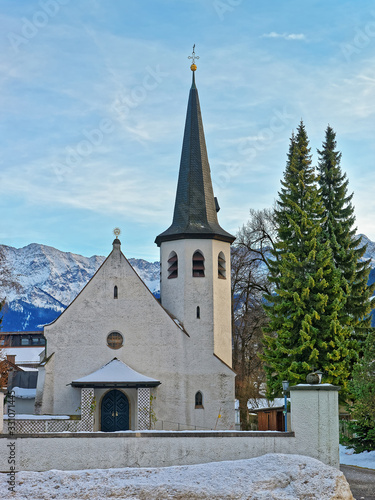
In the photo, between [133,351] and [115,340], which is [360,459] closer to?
[133,351]

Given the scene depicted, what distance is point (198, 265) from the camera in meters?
32.0

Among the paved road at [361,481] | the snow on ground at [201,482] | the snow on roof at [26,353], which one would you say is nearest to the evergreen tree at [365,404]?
the paved road at [361,481]

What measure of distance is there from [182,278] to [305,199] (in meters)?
7.46

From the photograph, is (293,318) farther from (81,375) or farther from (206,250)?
(81,375)

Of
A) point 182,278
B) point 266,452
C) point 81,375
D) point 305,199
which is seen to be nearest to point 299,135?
point 305,199

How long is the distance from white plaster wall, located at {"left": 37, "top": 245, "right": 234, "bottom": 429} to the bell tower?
1.05m

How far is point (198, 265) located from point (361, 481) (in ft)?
45.3

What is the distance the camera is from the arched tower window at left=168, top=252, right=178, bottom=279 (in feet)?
106

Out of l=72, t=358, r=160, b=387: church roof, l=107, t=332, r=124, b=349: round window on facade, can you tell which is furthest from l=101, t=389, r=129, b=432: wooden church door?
l=107, t=332, r=124, b=349: round window on facade

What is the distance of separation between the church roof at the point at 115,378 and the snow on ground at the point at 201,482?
1102 centimetres

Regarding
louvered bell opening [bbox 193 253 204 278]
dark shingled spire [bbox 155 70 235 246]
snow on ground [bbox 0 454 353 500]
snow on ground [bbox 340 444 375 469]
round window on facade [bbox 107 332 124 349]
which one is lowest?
snow on ground [bbox 340 444 375 469]

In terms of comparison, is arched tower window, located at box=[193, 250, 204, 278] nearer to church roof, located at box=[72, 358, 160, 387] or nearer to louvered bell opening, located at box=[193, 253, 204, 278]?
louvered bell opening, located at box=[193, 253, 204, 278]

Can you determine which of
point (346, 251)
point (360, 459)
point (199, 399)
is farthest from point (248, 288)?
point (360, 459)

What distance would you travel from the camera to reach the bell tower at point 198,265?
3123cm
